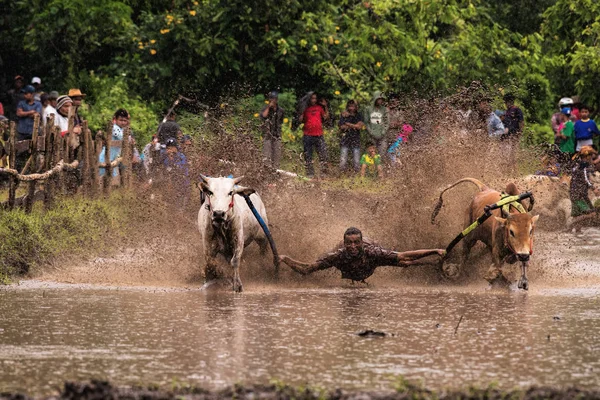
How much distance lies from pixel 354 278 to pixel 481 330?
3.51 meters

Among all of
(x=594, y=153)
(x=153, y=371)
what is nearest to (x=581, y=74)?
(x=594, y=153)

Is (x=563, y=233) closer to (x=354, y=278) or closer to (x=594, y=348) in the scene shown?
(x=354, y=278)

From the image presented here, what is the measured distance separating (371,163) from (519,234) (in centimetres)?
1070

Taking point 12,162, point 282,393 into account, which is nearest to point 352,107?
point 12,162

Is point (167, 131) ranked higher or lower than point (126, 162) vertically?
higher

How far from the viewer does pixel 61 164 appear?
17.4 m

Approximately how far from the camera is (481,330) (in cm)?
1055

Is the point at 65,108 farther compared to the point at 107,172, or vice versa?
the point at 65,108

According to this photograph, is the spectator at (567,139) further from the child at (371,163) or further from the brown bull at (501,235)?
the brown bull at (501,235)

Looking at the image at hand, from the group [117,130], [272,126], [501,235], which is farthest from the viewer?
[272,126]

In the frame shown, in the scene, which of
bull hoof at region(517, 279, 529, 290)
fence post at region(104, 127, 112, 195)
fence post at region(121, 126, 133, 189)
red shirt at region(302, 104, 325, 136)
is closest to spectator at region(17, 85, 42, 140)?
fence post at region(121, 126, 133, 189)

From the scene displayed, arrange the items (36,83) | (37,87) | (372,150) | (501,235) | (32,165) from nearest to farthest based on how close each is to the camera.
→ (501,235) < (32,165) < (372,150) < (36,83) < (37,87)

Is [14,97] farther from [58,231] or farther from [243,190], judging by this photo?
[243,190]

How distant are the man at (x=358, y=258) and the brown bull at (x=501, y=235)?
1.79 ft
